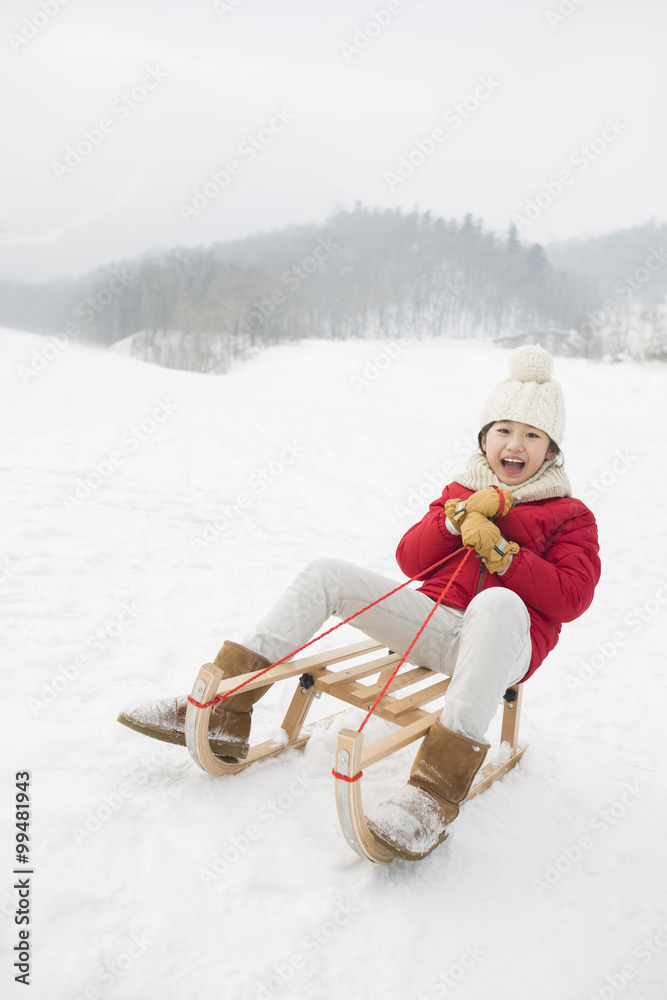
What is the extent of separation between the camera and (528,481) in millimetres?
2277

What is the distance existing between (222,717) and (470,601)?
0.89 meters

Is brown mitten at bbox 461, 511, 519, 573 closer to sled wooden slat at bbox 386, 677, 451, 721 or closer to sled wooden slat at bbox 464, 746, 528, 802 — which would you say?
sled wooden slat at bbox 386, 677, 451, 721

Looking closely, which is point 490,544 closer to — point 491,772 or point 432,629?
point 432,629

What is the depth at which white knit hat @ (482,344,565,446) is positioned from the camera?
7.54 ft

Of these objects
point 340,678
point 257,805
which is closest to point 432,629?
point 340,678

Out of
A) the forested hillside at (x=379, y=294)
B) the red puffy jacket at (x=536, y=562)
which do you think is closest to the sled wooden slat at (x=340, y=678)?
the red puffy jacket at (x=536, y=562)

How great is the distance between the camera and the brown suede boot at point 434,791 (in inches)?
61.4

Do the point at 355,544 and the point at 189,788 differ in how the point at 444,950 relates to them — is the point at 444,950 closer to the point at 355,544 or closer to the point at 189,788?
the point at 189,788

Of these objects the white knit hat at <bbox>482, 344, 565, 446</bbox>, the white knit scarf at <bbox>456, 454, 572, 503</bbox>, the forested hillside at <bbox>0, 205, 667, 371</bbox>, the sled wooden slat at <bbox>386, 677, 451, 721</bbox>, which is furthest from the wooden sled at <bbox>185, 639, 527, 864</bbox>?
the forested hillside at <bbox>0, 205, 667, 371</bbox>

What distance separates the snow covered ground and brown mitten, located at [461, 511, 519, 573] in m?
0.78

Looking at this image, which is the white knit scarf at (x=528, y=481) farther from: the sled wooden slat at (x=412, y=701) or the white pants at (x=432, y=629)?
the sled wooden slat at (x=412, y=701)

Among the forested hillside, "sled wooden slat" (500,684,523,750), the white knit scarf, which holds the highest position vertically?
the forested hillside

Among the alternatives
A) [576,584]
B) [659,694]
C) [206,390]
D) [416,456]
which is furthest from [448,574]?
[206,390]

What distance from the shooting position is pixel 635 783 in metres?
2.26
